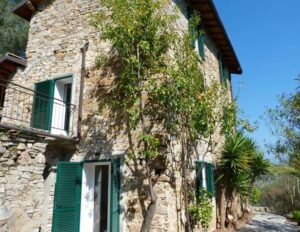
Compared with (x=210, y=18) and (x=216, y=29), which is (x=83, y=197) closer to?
(x=210, y=18)

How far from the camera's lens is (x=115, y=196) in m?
7.67

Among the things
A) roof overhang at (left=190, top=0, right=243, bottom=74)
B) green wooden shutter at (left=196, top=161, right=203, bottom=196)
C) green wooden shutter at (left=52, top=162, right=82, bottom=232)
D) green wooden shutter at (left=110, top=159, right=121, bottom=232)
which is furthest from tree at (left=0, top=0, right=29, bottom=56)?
green wooden shutter at (left=196, top=161, right=203, bottom=196)

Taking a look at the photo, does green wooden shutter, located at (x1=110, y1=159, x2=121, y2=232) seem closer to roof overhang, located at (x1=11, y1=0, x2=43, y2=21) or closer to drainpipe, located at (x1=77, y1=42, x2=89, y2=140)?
drainpipe, located at (x1=77, y1=42, x2=89, y2=140)

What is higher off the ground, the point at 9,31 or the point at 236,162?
the point at 9,31

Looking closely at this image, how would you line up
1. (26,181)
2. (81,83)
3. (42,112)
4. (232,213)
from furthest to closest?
(232,213) < (42,112) < (81,83) < (26,181)

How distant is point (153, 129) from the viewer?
782cm

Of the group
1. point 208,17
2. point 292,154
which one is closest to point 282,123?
point 292,154

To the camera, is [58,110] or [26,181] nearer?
[26,181]

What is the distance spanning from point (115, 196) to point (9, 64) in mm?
6797

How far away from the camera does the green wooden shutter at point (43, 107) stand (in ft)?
30.6

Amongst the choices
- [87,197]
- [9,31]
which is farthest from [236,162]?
[9,31]

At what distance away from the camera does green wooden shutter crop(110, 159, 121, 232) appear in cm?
747

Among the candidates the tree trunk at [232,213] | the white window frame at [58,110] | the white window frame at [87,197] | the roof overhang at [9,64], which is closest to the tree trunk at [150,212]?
the white window frame at [87,197]

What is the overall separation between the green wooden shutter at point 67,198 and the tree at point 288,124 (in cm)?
971
